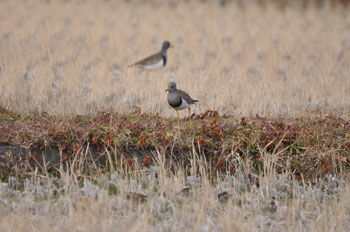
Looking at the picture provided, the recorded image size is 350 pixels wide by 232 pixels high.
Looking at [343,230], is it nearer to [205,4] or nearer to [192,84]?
[192,84]

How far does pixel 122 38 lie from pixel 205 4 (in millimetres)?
8888

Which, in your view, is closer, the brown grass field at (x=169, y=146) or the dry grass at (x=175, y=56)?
the brown grass field at (x=169, y=146)

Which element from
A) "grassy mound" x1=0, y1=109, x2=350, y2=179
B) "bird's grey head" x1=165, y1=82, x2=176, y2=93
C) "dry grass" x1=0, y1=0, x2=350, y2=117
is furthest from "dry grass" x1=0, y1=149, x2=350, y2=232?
"dry grass" x1=0, y1=0, x2=350, y2=117

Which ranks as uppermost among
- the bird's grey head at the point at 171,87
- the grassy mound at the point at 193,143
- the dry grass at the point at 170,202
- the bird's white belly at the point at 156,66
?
the bird's white belly at the point at 156,66

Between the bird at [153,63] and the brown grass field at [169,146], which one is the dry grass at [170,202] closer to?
the brown grass field at [169,146]

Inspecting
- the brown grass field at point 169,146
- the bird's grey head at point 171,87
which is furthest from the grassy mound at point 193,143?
the bird's grey head at point 171,87

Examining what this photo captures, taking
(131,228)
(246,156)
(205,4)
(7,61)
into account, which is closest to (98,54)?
(7,61)

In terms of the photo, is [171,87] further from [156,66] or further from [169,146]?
[156,66]

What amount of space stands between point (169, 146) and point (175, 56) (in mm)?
6741

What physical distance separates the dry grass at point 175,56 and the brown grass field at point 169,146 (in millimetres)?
53

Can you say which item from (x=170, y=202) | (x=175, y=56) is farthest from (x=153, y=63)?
(x=170, y=202)

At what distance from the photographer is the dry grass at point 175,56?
27.1 feet

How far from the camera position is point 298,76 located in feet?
34.4

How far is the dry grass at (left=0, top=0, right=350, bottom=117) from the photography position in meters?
8.27
